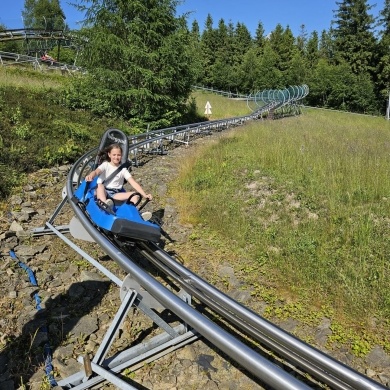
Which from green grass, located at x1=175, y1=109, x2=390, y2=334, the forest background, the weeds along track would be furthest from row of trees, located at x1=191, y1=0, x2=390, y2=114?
the weeds along track

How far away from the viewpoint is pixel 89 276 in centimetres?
463

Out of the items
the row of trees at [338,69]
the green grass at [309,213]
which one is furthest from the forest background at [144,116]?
the row of trees at [338,69]

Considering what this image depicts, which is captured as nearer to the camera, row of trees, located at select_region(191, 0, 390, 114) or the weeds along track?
the weeds along track

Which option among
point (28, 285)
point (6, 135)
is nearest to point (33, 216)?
point (28, 285)

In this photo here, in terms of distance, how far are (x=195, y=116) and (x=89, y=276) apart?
1941 centimetres

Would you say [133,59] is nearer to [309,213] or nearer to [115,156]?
[115,156]

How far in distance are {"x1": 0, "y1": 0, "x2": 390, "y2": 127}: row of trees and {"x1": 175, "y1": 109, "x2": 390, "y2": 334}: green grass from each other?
736 cm

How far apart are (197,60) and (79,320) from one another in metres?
15.1

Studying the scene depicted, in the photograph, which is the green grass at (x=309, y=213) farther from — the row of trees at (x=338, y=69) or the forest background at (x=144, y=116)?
the row of trees at (x=338, y=69)

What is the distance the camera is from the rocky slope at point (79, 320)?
3.12m

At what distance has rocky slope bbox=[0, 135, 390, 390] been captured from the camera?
312 centimetres

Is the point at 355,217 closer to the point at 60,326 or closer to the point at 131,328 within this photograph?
the point at 131,328

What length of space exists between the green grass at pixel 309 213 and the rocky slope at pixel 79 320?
48cm

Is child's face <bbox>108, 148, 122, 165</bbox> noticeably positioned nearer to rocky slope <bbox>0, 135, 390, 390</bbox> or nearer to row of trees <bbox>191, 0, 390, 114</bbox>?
rocky slope <bbox>0, 135, 390, 390</bbox>
